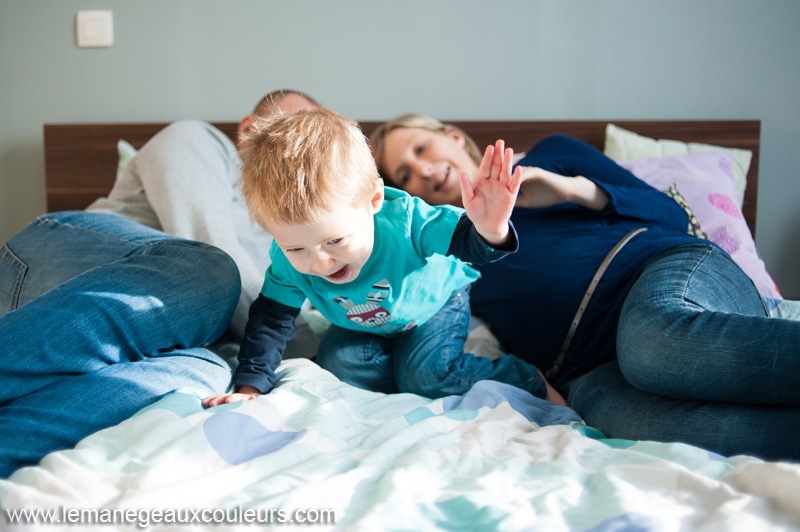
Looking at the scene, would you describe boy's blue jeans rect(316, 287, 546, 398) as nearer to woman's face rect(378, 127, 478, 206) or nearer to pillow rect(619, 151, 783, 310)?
woman's face rect(378, 127, 478, 206)

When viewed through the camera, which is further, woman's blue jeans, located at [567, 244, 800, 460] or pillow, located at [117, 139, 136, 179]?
pillow, located at [117, 139, 136, 179]

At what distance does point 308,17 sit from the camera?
1905mm

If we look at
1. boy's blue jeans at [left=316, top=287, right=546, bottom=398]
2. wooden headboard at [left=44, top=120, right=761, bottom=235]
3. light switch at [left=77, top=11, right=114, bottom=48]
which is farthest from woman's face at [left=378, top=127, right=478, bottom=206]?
light switch at [left=77, top=11, right=114, bottom=48]

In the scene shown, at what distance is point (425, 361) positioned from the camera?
107cm

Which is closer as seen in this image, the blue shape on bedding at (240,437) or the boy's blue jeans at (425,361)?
the blue shape on bedding at (240,437)

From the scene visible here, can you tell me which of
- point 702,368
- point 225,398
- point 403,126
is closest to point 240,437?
point 225,398

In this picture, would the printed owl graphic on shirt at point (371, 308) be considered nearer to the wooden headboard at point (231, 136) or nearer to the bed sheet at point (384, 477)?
the bed sheet at point (384, 477)

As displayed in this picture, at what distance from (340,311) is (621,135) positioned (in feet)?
3.85

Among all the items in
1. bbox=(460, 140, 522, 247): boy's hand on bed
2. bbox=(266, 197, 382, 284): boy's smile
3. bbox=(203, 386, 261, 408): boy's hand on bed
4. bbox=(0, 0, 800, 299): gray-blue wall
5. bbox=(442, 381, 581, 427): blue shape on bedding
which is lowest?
bbox=(442, 381, 581, 427): blue shape on bedding

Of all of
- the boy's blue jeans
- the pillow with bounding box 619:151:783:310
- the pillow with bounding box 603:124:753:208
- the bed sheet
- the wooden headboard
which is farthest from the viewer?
the wooden headboard

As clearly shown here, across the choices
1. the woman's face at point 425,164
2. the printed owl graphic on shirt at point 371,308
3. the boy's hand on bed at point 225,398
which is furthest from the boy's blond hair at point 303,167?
the woman's face at point 425,164

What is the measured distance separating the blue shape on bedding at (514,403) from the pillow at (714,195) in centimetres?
73

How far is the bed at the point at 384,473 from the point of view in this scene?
1.88 feet

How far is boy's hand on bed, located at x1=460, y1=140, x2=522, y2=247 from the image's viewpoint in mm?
786
